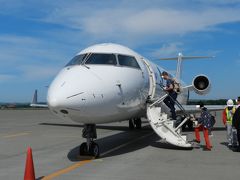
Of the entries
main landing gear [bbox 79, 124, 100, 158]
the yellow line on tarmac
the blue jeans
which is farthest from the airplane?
the yellow line on tarmac

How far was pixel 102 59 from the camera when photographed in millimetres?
9398

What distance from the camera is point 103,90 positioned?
26.8 feet

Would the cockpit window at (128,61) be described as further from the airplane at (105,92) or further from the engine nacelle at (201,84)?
the engine nacelle at (201,84)

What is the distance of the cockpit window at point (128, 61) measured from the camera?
988cm

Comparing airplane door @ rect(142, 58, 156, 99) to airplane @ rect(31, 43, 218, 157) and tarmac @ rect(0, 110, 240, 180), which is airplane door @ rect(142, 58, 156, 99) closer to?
airplane @ rect(31, 43, 218, 157)

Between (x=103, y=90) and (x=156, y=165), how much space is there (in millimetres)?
2045

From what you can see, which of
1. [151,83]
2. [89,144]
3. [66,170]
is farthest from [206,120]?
[66,170]

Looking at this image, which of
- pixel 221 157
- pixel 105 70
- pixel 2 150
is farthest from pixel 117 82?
pixel 2 150

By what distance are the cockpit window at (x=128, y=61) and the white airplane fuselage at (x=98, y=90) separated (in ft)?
0.24

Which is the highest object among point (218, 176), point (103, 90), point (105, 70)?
point (105, 70)

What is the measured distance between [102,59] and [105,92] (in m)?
1.47

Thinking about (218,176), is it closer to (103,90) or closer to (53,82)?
(103,90)

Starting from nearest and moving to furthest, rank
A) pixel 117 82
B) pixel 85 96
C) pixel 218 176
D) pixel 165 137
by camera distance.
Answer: pixel 218 176
pixel 85 96
pixel 117 82
pixel 165 137

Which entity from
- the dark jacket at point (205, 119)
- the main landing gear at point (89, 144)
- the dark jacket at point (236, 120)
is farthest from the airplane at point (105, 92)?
the dark jacket at point (236, 120)
